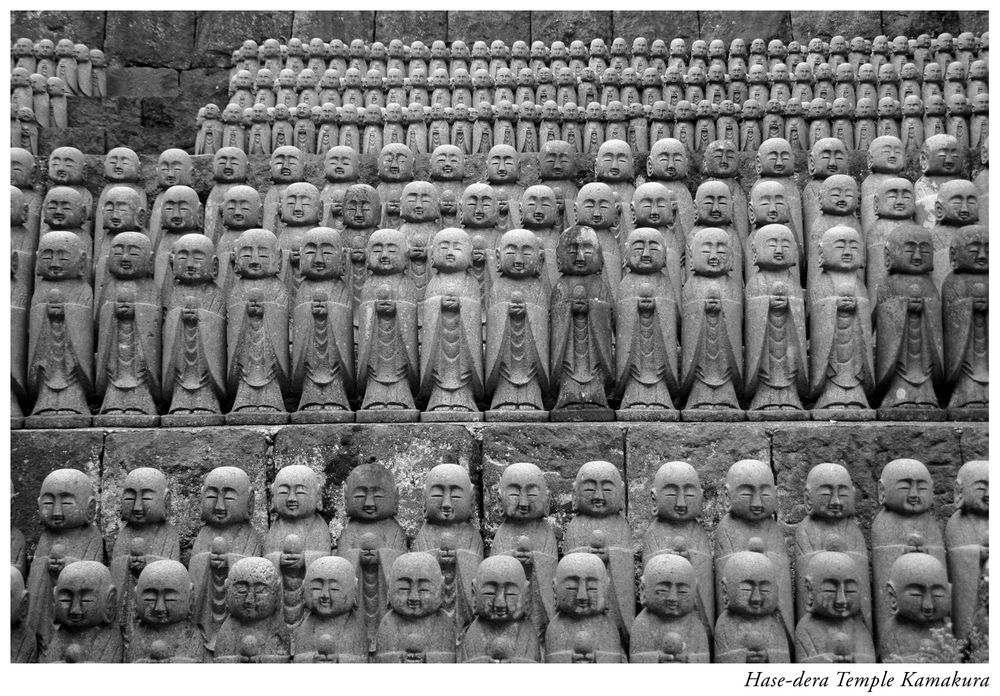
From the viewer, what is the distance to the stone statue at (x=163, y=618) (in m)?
9.55

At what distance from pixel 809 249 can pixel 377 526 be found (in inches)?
160

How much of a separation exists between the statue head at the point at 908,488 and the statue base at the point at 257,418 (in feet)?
12.5

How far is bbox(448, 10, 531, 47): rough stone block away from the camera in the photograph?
19.7 metres

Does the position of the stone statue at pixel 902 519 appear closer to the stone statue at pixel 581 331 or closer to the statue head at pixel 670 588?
the statue head at pixel 670 588

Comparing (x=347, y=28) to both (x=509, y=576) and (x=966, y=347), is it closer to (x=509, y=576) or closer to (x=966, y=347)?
(x=966, y=347)

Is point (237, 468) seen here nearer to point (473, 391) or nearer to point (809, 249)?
point (473, 391)

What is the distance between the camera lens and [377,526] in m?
10.4

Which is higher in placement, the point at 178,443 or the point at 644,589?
the point at 178,443

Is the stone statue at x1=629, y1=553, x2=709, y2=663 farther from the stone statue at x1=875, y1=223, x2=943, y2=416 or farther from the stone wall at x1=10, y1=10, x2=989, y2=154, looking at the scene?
the stone wall at x1=10, y1=10, x2=989, y2=154

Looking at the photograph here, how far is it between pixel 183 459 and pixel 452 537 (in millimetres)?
1889

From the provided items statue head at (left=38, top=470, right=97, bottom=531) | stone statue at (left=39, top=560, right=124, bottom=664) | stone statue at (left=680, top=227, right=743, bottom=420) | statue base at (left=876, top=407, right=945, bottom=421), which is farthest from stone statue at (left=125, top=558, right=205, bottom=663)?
statue base at (left=876, top=407, right=945, bottom=421)

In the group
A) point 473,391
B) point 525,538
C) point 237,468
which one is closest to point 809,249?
point 473,391

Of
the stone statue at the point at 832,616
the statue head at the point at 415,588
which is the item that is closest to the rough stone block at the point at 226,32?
the statue head at the point at 415,588

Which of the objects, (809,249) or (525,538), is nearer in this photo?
(525,538)
